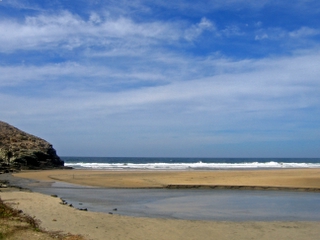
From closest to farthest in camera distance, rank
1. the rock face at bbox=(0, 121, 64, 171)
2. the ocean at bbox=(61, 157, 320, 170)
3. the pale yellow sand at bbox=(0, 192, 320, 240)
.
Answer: the pale yellow sand at bbox=(0, 192, 320, 240)
the rock face at bbox=(0, 121, 64, 171)
the ocean at bbox=(61, 157, 320, 170)

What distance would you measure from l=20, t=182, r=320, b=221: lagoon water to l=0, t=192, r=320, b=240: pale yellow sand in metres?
1.76

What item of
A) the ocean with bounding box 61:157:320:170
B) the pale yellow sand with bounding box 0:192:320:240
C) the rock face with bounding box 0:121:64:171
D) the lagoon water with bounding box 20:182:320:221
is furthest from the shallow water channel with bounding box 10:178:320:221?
the ocean with bounding box 61:157:320:170

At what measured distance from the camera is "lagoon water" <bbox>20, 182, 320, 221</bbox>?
1464cm

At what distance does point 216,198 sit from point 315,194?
678 cm

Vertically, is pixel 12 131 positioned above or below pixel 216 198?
above

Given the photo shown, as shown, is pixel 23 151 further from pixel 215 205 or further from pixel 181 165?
pixel 181 165

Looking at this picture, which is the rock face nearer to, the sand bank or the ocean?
the ocean

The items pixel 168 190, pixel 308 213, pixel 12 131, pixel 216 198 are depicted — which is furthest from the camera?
pixel 12 131

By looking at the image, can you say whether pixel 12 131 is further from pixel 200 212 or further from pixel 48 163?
pixel 200 212

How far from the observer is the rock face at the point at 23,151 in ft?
152

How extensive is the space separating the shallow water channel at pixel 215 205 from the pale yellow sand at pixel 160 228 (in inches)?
69.5

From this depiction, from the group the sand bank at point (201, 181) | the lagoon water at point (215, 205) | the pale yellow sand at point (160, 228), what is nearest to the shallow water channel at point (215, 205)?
the lagoon water at point (215, 205)

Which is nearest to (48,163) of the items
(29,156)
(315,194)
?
(29,156)

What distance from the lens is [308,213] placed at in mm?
15312
